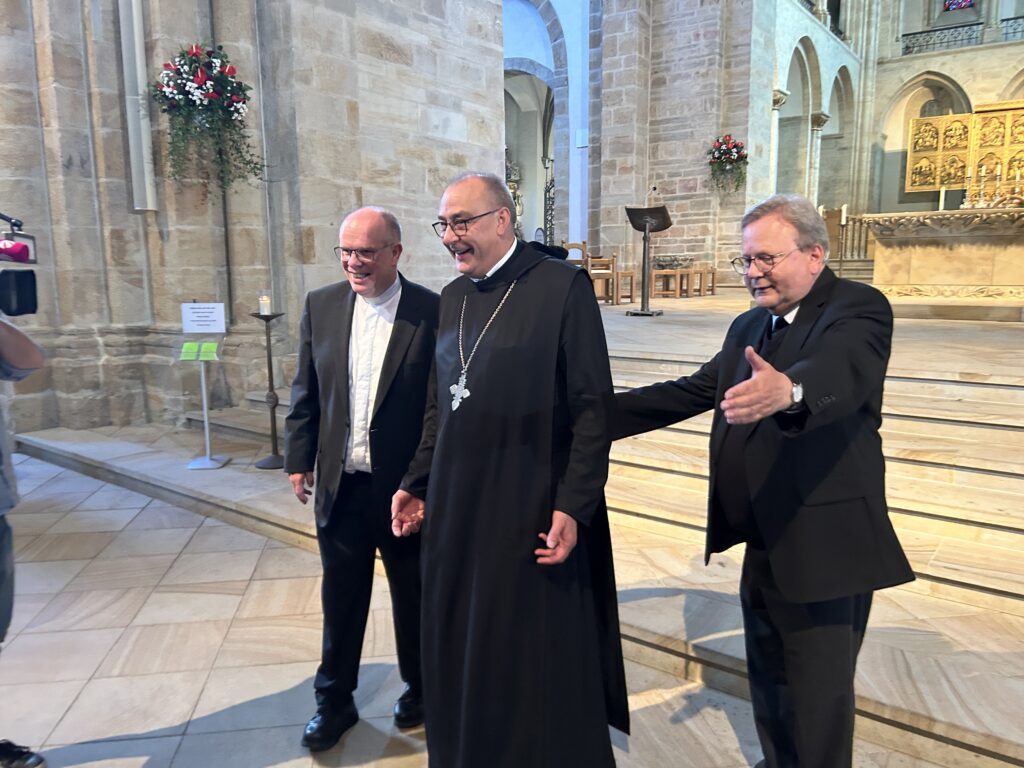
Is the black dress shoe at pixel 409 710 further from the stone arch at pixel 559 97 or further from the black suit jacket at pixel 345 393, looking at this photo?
the stone arch at pixel 559 97

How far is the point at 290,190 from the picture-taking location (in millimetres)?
6508

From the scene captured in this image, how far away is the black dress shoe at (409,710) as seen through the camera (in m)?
2.51

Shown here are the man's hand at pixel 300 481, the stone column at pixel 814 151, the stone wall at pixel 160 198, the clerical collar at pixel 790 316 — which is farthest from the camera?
the stone column at pixel 814 151

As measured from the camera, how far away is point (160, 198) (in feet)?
20.7

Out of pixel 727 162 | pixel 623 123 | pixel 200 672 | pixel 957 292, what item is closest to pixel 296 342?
pixel 200 672

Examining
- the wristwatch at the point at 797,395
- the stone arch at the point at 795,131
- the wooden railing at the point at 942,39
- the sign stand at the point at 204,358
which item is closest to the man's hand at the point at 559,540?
the wristwatch at the point at 797,395

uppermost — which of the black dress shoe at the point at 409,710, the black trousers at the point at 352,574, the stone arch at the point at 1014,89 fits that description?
the stone arch at the point at 1014,89

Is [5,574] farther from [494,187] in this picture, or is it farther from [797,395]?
[797,395]

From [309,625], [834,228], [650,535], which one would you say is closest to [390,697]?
[309,625]

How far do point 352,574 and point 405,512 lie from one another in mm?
421

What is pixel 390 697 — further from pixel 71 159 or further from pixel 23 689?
pixel 71 159

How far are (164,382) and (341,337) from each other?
4.99m

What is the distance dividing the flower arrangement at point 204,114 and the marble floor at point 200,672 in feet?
10.7

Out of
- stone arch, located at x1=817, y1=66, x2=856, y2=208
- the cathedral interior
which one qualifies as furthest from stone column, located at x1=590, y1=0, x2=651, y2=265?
stone arch, located at x1=817, y1=66, x2=856, y2=208
